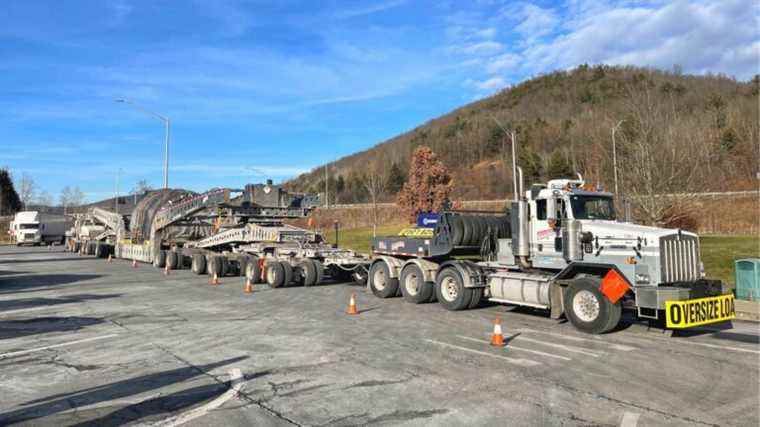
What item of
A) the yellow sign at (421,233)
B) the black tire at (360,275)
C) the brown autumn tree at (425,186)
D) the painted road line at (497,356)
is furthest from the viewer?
the brown autumn tree at (425,186)

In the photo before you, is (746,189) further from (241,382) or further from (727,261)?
(241,382)

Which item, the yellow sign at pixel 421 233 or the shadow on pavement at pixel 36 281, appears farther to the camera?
the shadow on pavement at pixel 36 281

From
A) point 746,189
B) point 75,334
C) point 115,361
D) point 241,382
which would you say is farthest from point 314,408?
point 746,189

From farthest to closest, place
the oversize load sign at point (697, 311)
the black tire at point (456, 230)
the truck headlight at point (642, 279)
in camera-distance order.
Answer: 1. the black tire at point (456, 230)
2. the truck headlight at point (642, 279)
3. the oversize load sign at point (697, 311)

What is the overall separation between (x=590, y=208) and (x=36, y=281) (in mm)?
19886

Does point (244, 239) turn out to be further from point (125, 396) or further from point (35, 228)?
point (35, 228)

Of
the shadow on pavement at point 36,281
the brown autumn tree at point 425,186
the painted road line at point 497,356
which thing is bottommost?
the painted road line at point 497,356

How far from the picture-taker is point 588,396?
21.7 feet

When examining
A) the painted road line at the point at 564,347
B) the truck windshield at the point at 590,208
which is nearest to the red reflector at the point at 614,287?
the painted road line at the point at 564,347

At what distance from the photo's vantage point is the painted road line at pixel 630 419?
566 centimetres

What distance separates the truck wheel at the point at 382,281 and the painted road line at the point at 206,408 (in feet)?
27.4

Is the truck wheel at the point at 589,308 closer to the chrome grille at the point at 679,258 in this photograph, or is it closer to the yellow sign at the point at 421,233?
the chrome grille at the point at 679,258

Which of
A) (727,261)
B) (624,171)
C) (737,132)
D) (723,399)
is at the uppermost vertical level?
(737,132)

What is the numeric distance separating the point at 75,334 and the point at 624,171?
2184cm
